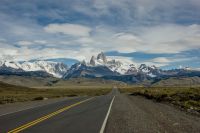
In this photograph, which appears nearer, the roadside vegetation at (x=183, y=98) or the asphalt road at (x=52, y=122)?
the asphalt road at (x=52, y=122)

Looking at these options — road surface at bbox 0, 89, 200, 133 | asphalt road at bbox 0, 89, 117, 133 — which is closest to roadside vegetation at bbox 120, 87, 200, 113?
road surface at bbox 0, 89, 200, 133

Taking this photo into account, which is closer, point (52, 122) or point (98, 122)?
point (52, 122)

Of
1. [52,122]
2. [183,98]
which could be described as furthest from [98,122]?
[183,98]

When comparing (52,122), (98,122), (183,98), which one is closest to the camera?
(52,122)

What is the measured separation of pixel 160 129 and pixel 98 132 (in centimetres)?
342

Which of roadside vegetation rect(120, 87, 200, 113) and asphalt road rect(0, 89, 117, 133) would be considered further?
roadside vegetation rect(120, 87, 200, 113)

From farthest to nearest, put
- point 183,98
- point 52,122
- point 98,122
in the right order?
point 183,98, point 98,122, point 52,122

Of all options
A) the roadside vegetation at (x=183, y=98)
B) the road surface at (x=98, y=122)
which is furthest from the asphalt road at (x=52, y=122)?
the roadside vegetation at (x=183, y=98)

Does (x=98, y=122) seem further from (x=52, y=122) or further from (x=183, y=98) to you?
(x=183, y=98)

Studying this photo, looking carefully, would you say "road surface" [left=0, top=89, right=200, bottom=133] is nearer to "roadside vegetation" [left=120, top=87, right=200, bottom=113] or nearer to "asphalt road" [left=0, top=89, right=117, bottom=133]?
"asphalt road" [left=0, top=89, right=117, bottom=133]

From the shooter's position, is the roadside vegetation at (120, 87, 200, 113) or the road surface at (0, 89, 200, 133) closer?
the road surface at (0, 89, 200, 133)

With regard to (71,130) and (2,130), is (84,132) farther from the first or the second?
(2,130)

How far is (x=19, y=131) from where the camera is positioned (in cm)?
1562

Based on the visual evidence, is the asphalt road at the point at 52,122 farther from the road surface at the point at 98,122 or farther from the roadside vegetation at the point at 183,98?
the roadside vegetation at the point at 183,98
